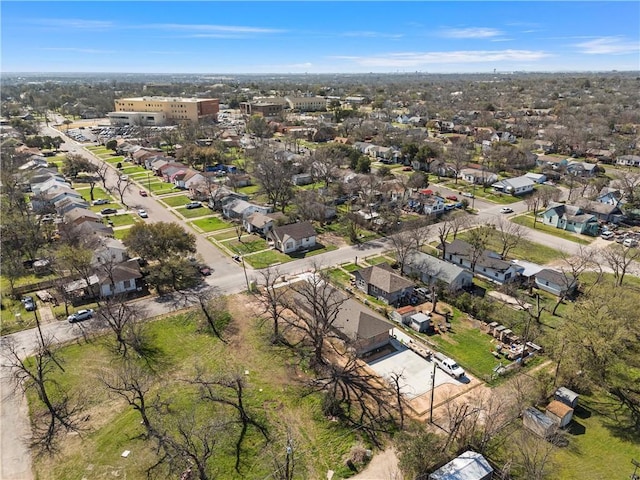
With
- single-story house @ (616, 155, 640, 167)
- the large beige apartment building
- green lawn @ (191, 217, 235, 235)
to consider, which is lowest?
green lawn @ (191, 217, 235, 235)

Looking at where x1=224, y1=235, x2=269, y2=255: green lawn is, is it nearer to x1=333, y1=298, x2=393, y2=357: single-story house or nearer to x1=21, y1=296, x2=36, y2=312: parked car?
x1=333, y1=298, x2=393, y2=357: single-story house

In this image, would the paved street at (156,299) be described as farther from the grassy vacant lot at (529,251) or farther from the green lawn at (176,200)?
the grassy vacant lot at (529,251)

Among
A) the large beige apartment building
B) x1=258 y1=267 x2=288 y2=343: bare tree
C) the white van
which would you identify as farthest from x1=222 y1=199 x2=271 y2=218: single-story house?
the large beige apartment building

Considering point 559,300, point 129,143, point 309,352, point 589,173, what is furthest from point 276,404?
point 129,143

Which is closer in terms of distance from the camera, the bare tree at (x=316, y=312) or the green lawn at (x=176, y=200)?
the bare tree at (x=316, y=312)

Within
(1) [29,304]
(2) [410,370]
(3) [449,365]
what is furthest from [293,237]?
(1) [29,304]

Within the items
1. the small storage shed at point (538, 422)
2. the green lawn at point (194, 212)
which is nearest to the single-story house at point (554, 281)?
the small storage shed at point (538, 422)
